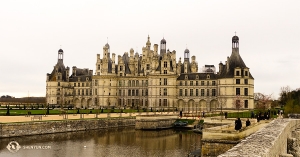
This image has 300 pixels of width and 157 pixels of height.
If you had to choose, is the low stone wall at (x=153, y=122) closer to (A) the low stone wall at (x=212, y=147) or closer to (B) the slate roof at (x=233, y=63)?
(B) the slate roof at (x=233, y=63)

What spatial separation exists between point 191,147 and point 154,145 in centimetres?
369

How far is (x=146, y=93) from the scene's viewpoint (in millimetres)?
80250

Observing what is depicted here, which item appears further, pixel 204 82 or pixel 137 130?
pixel 204 82

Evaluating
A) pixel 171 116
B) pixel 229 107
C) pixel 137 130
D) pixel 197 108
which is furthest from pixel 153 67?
pixel 137 130

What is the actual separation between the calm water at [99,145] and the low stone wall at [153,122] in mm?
7589

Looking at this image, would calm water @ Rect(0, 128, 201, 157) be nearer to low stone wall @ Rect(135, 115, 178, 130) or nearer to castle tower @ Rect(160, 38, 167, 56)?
low stone wall @ Rect(135, 115, 178, 130)

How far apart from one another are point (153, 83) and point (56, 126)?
37812 mm

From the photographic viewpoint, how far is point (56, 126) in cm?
3959

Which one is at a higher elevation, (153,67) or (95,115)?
(153,67)

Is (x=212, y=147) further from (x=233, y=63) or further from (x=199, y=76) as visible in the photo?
(x=199, y=76)

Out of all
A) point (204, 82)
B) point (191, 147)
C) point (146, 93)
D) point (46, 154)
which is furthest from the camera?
point (146, 93)

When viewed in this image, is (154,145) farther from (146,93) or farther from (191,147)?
(146,93)

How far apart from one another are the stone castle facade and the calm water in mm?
29738

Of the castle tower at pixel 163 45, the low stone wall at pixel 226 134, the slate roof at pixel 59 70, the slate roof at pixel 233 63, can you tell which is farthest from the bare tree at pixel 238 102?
the slate roof at pixel 59 70
